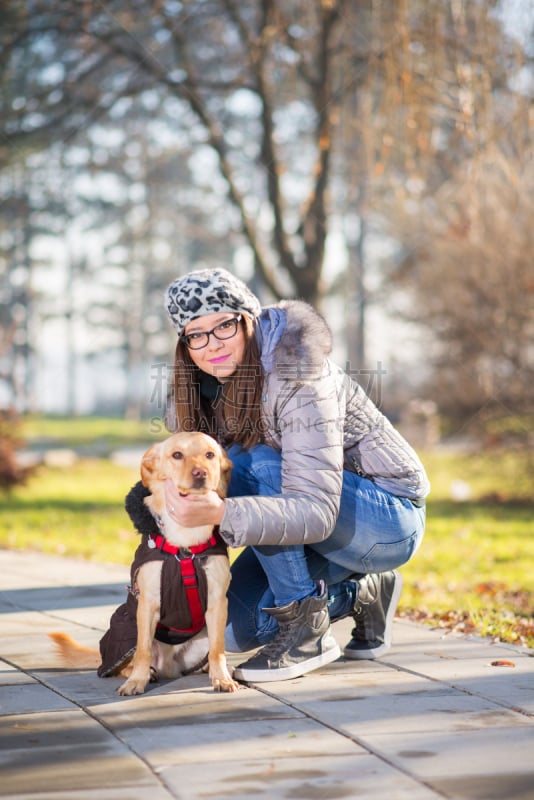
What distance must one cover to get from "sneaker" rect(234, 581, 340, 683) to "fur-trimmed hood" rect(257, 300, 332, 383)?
0.88 metres

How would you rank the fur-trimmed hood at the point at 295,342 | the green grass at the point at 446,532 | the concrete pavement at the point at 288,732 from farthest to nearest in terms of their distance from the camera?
the green grass at the point at 446,532 < the fur-trimmed hood at the point at 295,342 < the concrete pavement at the point at 288,732

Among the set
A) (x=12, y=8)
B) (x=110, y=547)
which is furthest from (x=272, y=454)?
(x=12, y=8)

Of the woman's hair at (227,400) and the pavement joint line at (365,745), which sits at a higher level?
the woman's hair at (227,400)

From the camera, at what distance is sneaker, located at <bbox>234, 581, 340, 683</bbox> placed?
12.4 ft

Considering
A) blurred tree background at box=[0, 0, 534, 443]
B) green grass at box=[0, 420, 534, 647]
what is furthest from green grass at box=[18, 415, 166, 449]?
blurred tree background at box=[0, 0, 534, 443]

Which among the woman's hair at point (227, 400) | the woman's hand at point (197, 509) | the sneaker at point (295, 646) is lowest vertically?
the sneaker at point (295, 646)

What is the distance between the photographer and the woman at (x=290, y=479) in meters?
3.75

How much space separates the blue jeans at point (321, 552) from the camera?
3.92 metres

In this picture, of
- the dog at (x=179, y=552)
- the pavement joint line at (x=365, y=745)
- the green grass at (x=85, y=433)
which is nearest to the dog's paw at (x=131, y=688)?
the dog at (x=179, y=552)

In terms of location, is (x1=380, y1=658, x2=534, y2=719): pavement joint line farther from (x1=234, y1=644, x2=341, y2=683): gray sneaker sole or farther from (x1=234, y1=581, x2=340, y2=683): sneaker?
(x1=234, y1=644, x2=341, y2=683): gray sneaker sole

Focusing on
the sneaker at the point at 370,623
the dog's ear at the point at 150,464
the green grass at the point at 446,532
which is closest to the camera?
the dog's ear at the point at 150,464

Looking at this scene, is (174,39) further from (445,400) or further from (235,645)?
(235,645)

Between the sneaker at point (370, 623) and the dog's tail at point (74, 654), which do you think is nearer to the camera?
the dog's tail at point (74, 654)

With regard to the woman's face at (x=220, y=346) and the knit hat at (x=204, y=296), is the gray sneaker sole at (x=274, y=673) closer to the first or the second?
the woman's face at (x=220, y=346)
